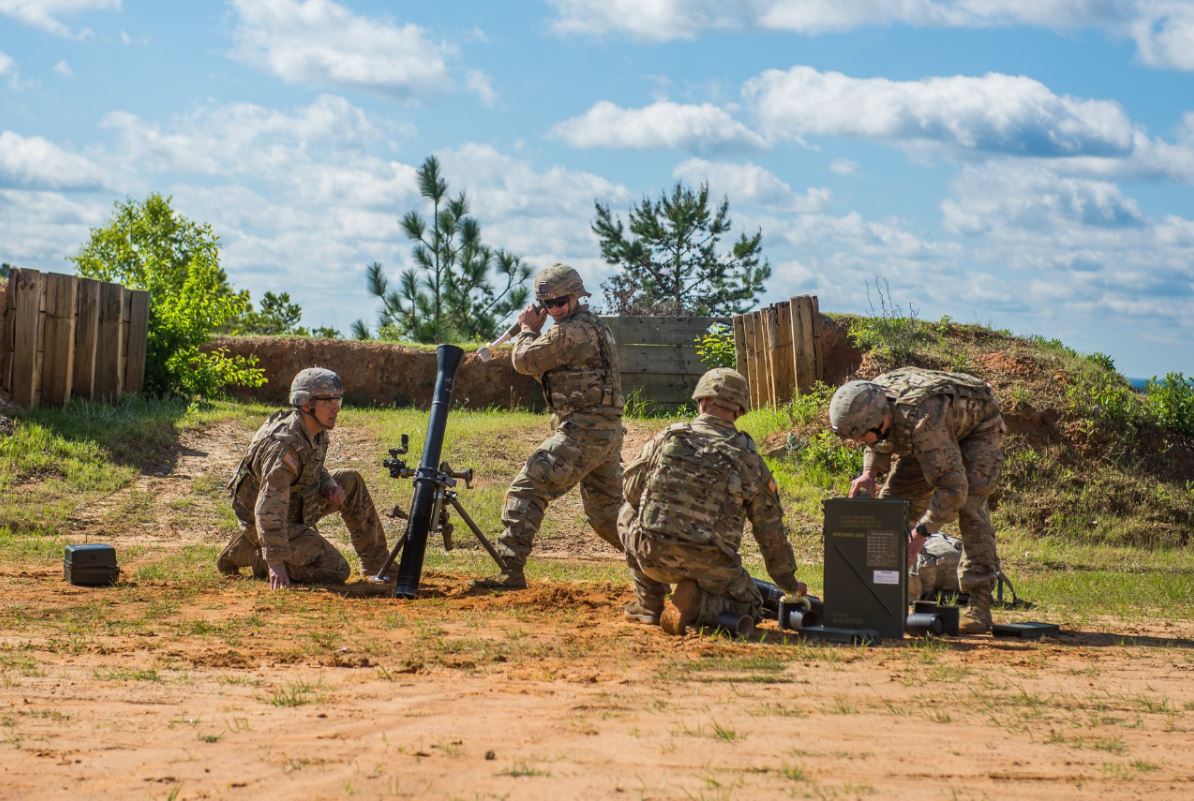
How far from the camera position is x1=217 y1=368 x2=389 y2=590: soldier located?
32.5 ft

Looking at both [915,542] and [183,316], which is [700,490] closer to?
[915,542]

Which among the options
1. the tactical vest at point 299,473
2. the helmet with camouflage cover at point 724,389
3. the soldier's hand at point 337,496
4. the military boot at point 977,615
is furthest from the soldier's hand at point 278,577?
the military boot at point 977,615

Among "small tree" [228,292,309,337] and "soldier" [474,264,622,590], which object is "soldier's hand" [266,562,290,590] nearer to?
"soldier" [474,264,622,590]

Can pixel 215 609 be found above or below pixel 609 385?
below

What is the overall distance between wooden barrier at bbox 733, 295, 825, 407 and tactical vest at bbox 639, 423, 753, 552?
11.7 metres

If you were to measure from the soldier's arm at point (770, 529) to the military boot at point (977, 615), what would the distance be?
1.43 metres

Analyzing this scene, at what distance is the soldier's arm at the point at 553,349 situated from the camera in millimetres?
10203

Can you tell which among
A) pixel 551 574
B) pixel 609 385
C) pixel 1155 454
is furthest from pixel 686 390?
pixel 609 385

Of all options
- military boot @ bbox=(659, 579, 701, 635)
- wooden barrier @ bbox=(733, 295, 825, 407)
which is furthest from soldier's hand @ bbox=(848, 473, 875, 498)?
wooden barrier @ bbox=(733, 295, 825, 407)

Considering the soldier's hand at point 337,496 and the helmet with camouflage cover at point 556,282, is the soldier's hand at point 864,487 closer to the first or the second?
the helmet with camouflage cover at point 556,282

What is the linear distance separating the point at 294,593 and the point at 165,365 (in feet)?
42.0

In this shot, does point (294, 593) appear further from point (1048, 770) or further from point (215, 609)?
point (1048, 770)

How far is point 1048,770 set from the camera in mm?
5242

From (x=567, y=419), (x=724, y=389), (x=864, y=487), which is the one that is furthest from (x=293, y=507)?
(x=864, y=487)
